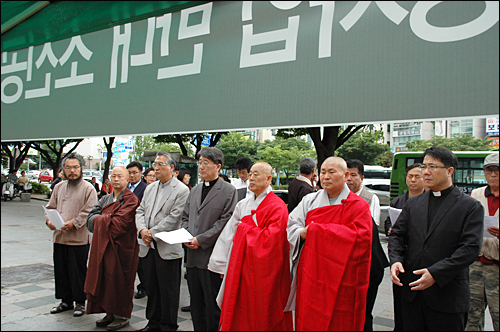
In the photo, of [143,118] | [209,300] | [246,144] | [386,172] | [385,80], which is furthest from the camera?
[246,144]

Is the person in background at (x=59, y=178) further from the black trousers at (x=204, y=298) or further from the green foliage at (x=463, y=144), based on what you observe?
the green foliage at (x=463, y=144)

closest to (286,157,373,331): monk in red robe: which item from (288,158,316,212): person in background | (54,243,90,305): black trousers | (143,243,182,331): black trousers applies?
(143,243,182,331): black trousers

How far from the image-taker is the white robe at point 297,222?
2832 millimetres

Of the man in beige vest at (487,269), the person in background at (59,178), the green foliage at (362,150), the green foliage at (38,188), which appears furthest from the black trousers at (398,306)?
the green foliage at (362,150)

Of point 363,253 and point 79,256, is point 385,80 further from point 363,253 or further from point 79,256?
point 79,256

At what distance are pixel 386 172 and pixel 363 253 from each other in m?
23.0

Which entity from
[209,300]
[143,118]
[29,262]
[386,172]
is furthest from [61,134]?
[386,172]

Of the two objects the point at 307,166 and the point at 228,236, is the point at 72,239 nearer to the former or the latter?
the point at 228,236

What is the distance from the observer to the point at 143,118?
6.98 feet

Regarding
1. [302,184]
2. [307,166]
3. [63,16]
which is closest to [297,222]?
[302,184]

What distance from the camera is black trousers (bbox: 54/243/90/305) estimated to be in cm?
409

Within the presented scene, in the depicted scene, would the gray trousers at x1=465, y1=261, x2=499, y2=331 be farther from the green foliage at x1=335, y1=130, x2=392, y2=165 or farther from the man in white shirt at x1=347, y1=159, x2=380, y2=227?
the green foliage at x1=335, y1=130, x2=392, y2=165

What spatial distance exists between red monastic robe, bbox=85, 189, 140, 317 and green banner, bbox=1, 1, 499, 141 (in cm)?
143

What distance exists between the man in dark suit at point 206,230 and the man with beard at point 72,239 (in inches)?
52.3
